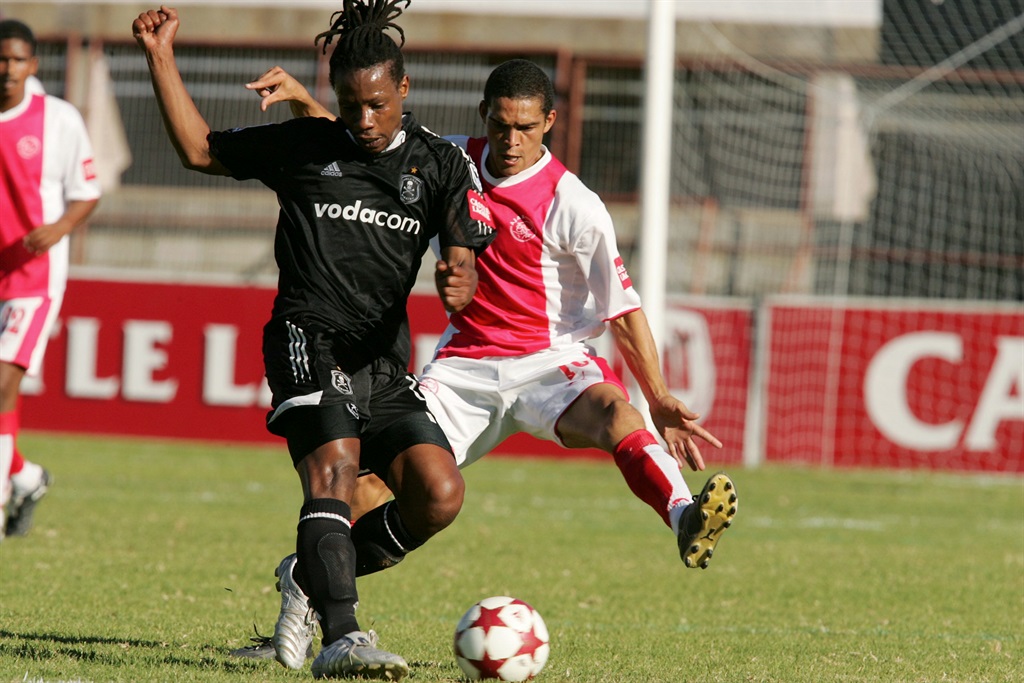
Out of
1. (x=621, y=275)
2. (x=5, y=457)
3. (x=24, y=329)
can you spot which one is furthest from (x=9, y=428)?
(x=621, y=275)

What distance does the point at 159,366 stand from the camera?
571 inches

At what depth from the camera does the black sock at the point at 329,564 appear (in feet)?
14.2

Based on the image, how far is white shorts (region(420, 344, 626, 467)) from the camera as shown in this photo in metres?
5.52

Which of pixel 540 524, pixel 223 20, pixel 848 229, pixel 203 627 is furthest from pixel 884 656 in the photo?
pixel 223 20

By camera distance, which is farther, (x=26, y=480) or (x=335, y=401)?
(x=26, y=480)

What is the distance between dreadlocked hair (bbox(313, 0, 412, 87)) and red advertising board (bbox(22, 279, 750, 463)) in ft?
31.6

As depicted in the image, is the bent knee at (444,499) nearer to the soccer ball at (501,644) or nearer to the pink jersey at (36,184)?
the soccer ball at (501,644)

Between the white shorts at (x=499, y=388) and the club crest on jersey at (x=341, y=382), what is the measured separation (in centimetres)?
85

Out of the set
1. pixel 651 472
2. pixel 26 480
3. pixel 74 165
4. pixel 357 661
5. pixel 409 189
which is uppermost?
pixel 74 165

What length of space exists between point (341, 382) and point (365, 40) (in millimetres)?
1122

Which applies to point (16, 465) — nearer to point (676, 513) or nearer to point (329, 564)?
point (329, 564)

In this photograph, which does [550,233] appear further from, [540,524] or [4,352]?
[540,524]

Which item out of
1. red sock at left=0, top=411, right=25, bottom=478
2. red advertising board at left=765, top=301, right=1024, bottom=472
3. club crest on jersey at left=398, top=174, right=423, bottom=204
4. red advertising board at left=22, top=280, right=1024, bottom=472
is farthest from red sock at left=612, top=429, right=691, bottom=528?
red advertising board at left=765, top=301, right=1024, bottom=472

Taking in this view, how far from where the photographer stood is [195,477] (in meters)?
11.7
